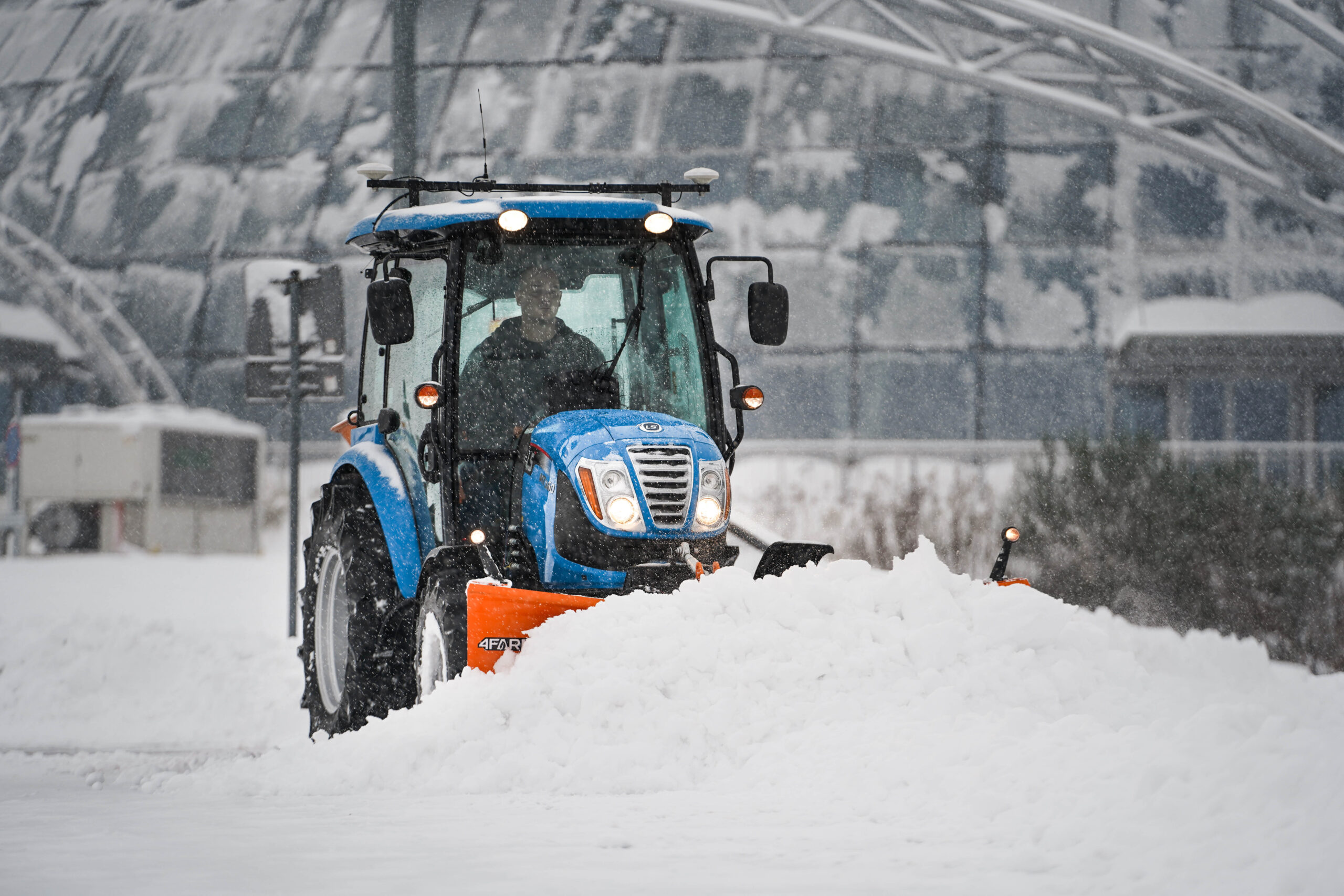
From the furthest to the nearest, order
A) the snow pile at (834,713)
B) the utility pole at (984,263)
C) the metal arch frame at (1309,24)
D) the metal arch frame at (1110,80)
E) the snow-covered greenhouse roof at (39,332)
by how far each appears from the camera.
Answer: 1. the snow-covered greenhouse roof at (39,332)
2. the utility pole at (984,263)
3. the metal arch frame at (1309,24)
4. the metal arch frame at (1110,80)
5. the snow pile at (834,713)

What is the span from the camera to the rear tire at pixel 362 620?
7828mm

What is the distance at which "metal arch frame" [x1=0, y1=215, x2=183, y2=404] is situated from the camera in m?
23.1

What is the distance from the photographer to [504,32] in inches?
897

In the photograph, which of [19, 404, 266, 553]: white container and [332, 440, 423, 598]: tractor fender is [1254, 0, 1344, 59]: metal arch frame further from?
[332, 440, 423, 598]: tractor fender

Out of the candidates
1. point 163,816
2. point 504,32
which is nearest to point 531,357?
point 163,816

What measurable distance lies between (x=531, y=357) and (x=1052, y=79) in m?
12.3

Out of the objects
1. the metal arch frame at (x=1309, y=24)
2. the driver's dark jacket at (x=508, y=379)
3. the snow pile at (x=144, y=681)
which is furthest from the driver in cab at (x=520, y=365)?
the metal arch frame at (x=1309, y=24)

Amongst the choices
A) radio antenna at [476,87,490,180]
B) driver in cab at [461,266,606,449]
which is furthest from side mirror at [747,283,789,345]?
radio antenna at [476,87,490,180]

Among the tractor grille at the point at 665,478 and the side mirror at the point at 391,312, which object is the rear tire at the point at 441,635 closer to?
the tractor grille at the point at 665,478

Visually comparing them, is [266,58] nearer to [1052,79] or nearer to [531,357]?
[1052,79]

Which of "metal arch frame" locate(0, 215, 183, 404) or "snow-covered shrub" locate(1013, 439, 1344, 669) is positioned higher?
"metal arch frame" locate(0, 215, 183, 404)

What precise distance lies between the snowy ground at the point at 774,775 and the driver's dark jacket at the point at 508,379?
1161 mm

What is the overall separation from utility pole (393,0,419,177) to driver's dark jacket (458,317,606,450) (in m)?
11.8

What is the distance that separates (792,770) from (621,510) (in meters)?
1.49
